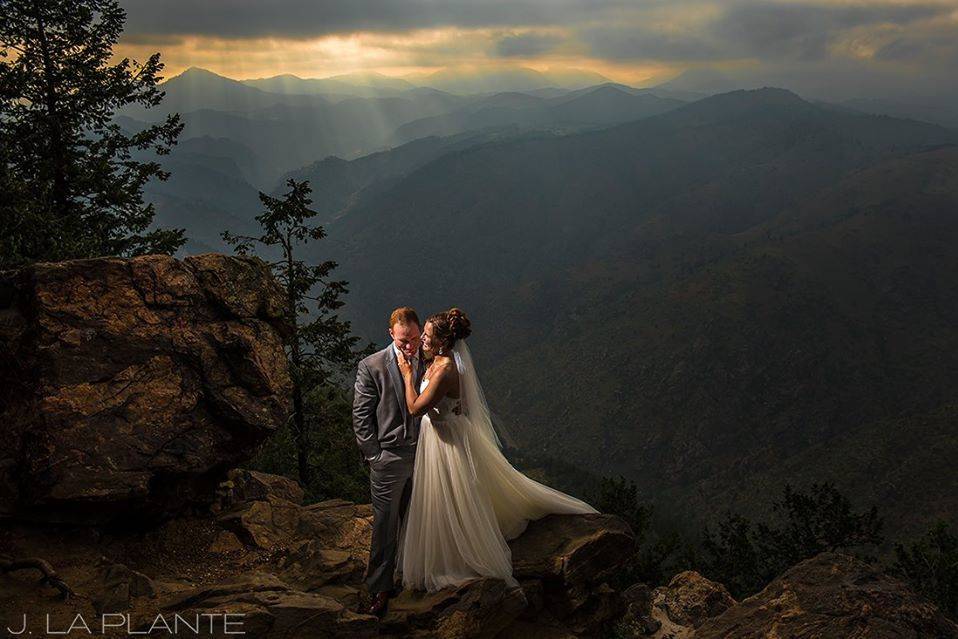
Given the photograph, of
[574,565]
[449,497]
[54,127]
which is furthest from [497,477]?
[54,127]

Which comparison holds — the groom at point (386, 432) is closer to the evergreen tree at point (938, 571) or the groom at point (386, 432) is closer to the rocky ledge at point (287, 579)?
the rocky ledge at point (287, 579)

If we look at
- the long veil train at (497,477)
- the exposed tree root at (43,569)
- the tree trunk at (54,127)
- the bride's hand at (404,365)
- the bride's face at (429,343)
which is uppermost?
the tree trunk at (54,127)

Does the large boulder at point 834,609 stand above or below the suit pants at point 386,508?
below

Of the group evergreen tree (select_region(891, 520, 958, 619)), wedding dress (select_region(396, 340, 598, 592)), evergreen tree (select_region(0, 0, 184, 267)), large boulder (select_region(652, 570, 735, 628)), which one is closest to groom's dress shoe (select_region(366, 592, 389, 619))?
wedding dress (select_region(396, 340, 598, 592))

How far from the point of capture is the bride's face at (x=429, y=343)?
272 inches

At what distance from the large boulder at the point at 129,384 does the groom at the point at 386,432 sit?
288cm

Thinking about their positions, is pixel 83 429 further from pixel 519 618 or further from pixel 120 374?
pixel 519 618

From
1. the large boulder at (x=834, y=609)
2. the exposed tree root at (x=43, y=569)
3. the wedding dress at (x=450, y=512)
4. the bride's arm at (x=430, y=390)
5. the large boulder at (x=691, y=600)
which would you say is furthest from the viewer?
the large boulder at (x=691, y=600)

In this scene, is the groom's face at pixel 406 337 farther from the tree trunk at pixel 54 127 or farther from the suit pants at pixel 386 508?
the tree trunk at pixel 54 127

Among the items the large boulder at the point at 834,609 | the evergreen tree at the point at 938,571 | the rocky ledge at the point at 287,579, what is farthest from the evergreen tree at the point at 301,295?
the evergreen tree at the point at 938,571

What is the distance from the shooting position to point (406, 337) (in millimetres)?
6977

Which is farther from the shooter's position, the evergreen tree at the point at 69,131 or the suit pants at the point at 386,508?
the evergreen tree at the point at 69,131

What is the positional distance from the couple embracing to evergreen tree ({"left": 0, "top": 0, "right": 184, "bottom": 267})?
12209 mm

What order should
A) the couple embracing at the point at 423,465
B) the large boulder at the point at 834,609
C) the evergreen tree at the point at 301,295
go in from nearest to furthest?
the large boulder at the point at 834,609 < the couple embracing at the point at 423,465 < the evergreen tree at the point at 301,295
